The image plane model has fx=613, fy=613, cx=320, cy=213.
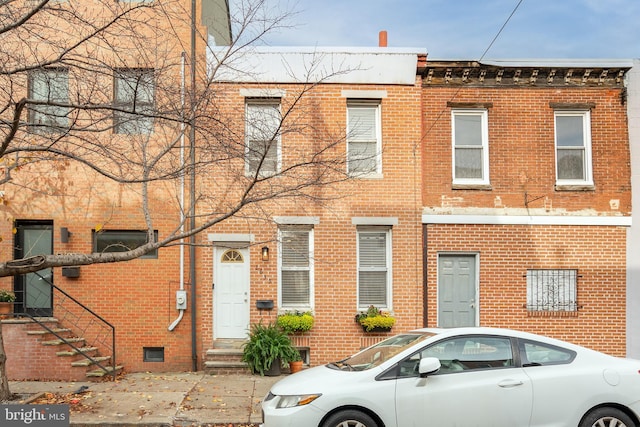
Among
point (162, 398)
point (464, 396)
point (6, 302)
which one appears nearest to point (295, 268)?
point (162, 398)

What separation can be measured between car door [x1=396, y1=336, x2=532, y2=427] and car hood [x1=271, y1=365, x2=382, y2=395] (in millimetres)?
409

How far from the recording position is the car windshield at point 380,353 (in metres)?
7.23

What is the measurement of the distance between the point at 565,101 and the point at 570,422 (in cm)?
836

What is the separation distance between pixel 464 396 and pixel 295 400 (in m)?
1.87

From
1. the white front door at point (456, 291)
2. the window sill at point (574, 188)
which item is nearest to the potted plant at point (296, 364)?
the white front door at point (456, 291)

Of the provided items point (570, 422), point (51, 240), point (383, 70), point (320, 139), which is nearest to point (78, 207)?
point (51, 240)

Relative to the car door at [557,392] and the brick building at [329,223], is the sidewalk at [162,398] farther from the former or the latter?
the car door at [557,392]

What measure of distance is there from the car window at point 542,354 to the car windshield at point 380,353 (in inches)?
42.9

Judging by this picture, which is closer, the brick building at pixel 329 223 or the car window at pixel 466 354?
the car window at pixel 466 354

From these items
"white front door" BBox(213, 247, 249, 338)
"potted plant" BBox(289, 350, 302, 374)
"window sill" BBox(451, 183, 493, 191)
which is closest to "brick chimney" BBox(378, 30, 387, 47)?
"window sill" BBox(451, 183, 493, 191)

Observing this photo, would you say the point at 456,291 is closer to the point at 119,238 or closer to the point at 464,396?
the point at 464,396

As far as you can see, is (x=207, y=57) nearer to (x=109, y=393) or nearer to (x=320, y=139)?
(x=320, y=139)

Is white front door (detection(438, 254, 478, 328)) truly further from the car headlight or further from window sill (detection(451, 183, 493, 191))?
the car headlight

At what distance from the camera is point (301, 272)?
507 inches
